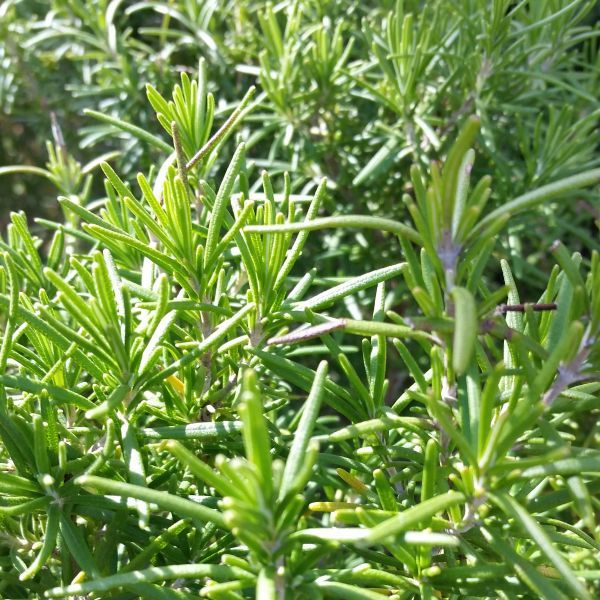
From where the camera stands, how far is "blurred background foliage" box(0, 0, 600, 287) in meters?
1.10

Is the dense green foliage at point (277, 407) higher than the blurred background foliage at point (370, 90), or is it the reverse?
the blurred background foliage at point (370, 90)

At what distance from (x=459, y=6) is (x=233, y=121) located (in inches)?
26.2

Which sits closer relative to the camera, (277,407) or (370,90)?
(277,407)

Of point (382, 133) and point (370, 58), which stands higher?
point (370, 58)

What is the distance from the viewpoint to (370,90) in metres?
1.07

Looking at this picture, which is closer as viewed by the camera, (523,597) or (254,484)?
(254,484)

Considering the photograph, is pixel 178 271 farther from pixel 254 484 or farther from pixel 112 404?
pixel 254 484

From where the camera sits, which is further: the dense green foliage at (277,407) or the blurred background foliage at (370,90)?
the blurred background foliage at (370,90)

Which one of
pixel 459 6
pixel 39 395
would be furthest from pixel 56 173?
pixel 459 6

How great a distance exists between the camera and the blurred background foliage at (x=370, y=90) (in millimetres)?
1104

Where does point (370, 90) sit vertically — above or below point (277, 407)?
above

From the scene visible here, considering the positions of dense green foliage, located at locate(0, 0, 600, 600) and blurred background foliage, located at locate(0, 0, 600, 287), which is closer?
dense green foliage, located at locate(0, 0, 600, 600)

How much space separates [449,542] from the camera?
1.46ft

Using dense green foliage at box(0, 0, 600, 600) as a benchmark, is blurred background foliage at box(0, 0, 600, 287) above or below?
above
